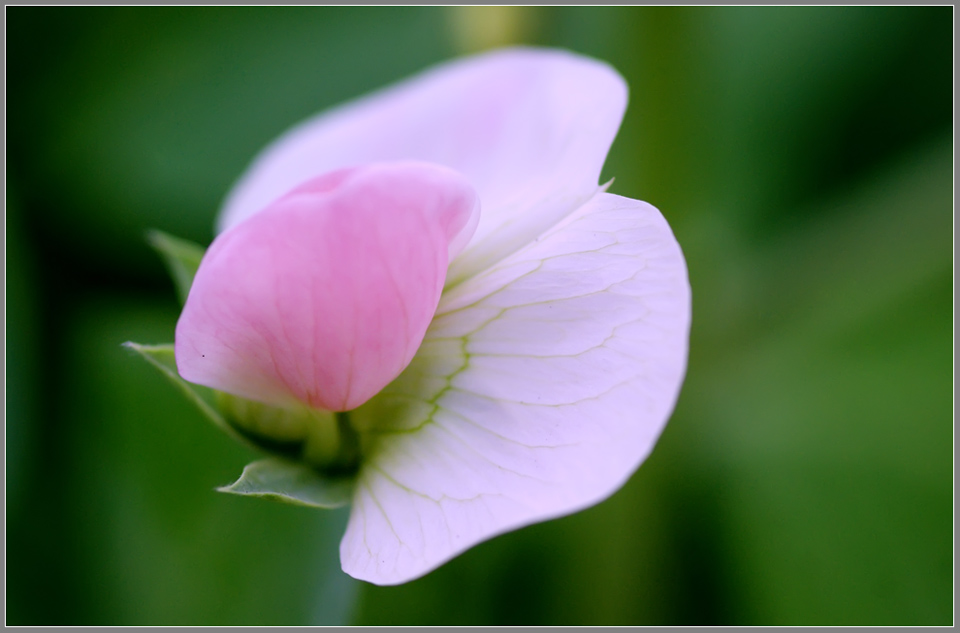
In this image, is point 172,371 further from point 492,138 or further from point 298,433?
point 492,138

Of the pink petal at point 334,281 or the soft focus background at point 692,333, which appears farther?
the soft focus background at point 692,333

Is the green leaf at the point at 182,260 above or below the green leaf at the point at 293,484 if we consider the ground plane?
above

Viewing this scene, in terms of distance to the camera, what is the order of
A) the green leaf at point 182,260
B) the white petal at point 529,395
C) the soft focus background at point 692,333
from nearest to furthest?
1. the white petal at point 529,395
2. the green leaf at point 182,260
3. the soft focus background at point 692,333

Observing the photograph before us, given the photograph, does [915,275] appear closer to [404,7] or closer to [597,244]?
[597,244]

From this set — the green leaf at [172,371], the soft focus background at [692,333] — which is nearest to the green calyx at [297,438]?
the green leaf at [172,371]

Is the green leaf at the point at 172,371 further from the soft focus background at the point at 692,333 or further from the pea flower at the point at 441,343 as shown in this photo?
the soft focus background at the point at 692,333
